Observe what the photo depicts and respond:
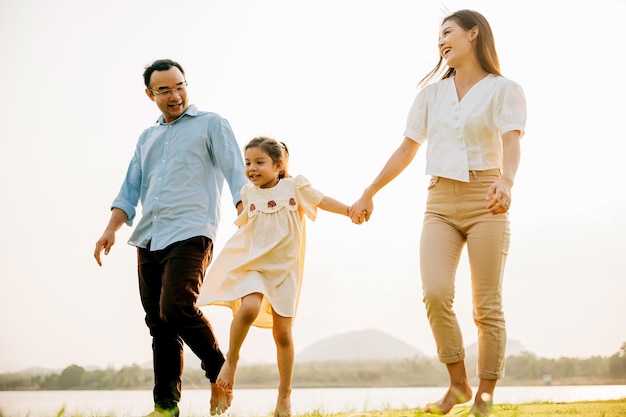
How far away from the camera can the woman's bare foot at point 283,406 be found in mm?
4078

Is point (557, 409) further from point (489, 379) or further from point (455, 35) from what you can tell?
point (455, 35)

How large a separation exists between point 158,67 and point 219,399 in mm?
A: 2190

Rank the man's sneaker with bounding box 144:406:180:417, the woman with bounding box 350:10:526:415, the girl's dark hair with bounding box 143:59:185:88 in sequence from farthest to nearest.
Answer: the girl's dark hair with bounding box 143:59:185:88, the man's sneaker with bounding box 144:406:180:417, the woman with bounding box 350:10:526:415

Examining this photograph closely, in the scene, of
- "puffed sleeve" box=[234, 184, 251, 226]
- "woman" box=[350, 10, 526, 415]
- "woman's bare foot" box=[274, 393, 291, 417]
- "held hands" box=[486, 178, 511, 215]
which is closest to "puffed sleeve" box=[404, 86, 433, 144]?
"woman" box=[350, 10, 526, 415]

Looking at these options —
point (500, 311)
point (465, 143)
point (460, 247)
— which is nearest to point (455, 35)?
point (465, 143)

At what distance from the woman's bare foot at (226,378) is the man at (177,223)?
23cm

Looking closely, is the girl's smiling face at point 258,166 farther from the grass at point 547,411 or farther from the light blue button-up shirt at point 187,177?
the grass at point 547,411

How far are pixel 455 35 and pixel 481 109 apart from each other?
48 centimetres

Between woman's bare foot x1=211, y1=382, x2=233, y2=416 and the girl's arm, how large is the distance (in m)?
1.27

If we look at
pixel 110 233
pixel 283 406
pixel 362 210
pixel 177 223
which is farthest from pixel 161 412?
pixel 362 210

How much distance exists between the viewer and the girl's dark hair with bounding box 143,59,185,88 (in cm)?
473

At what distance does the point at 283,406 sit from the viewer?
13.4 feet

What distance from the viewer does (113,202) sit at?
509 cm

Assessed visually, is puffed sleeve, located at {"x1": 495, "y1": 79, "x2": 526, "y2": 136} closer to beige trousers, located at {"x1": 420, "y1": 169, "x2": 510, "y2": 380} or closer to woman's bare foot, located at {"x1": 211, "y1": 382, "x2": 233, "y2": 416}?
beige trousers, located at {"x1": 420, "y1": 169, "x2": 510, "y2": 380}
